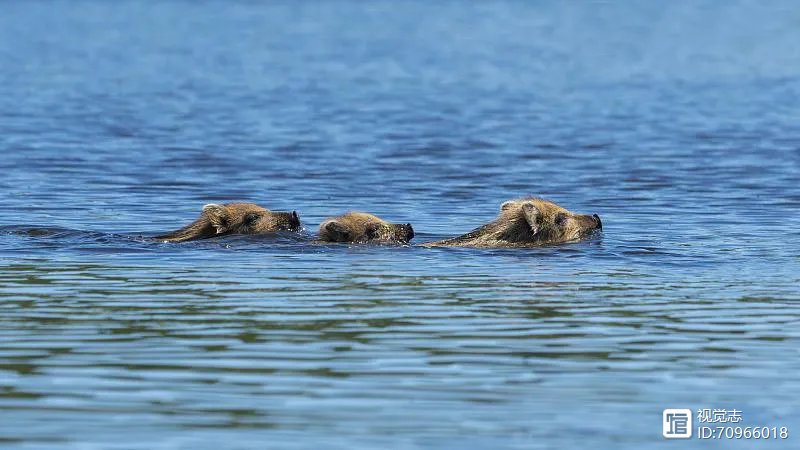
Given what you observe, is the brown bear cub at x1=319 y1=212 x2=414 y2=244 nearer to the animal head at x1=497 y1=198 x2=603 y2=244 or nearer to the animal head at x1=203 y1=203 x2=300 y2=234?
the animal head at x1=203 y1=203 x2=300 y2=234

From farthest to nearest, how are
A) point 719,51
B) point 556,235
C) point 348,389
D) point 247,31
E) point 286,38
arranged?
point 247,31
point 286,38
point 719,51
point 556,235
point 348,389

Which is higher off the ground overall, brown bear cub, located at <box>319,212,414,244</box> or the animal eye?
the animal eye

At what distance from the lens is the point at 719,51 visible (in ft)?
179

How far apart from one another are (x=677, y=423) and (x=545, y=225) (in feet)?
25.9

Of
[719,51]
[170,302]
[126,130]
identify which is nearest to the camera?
[170,302]

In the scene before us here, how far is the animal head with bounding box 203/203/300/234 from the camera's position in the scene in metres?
17.3

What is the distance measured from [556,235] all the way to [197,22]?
59525 millimetres

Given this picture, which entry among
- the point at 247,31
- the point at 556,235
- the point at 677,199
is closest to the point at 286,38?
the point at 247,31

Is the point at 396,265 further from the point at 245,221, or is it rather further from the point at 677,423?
the point at 677,423

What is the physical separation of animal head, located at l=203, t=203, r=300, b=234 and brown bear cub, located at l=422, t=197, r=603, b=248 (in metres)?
1.58

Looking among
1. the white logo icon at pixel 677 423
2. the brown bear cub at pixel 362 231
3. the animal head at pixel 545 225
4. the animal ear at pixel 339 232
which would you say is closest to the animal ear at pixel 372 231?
the brown bear cub at pixel 362 231

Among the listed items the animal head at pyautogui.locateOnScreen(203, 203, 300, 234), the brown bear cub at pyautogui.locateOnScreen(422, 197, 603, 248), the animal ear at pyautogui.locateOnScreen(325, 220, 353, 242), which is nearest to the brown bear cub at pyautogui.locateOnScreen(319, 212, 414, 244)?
the animal ear at pyautogui.locateOnScreen(325, 220, 353, 242)

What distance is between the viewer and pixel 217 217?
1725 cm

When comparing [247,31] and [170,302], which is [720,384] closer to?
[170,302]
